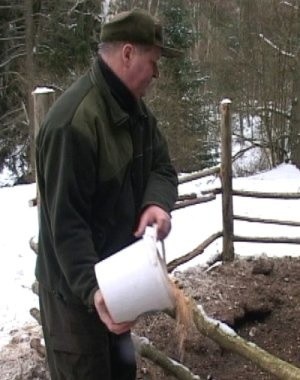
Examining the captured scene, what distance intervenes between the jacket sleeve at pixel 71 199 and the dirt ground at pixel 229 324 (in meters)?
1.63

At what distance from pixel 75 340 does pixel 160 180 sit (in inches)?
24.1

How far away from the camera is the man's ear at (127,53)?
2.07 metres

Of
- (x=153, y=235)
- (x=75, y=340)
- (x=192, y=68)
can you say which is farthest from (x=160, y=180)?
(x=192, y=68)

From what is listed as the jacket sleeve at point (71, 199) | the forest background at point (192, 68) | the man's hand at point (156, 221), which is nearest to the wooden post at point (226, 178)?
the man's hand at point (156, 221)

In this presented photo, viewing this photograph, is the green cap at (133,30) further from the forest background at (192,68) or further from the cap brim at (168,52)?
the forest background at (192,68)

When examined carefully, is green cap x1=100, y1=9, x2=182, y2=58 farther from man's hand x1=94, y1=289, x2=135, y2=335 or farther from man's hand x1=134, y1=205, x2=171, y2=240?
man's hand x1=94, y1=289, x2=135, y2=335

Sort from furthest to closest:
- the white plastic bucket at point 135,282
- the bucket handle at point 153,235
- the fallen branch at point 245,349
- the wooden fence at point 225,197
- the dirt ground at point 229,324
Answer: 1. the wooden fence at point 225,197
2. the dirt ground at point 229,324
3. the fallen branch at point 245,349
4. the bucket handle at point 153,235
5. the white plastic bucket at point 135,282

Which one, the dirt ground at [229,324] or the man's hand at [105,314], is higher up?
the man's hand at [105,314]

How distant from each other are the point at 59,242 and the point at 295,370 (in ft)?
3.09

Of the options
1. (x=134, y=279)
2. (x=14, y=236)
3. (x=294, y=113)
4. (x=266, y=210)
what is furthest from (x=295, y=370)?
(x=294, y=113)

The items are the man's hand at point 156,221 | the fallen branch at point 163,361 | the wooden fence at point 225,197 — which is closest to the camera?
the man's hand at point 156,221

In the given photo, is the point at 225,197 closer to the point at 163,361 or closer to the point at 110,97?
the point at 163,361

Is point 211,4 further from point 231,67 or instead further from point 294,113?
point 294,113

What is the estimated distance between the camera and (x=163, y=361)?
326 centimetres
